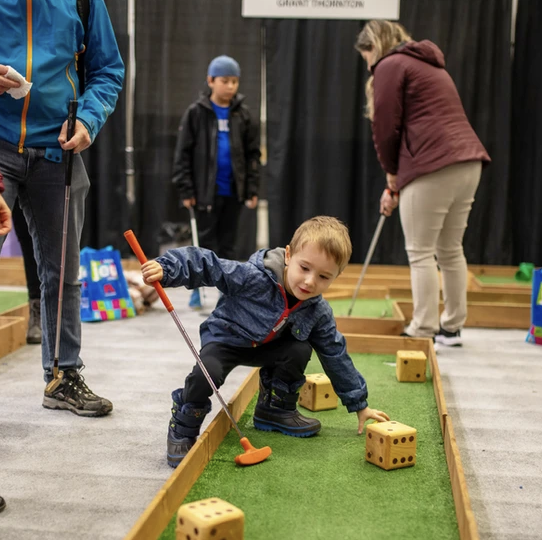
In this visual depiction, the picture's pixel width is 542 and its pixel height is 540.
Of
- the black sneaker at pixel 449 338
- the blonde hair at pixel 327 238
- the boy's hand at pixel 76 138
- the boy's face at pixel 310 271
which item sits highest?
the boy's hand at pixel 76 138

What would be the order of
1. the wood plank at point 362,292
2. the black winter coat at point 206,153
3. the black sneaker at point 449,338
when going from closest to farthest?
the black sneaker at point 449,338 < the black winter coat at point 206,153 < the wood plank at point 362,292

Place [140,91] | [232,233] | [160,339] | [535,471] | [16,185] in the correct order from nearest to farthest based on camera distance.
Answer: [535,471], [16,185], [160,339], [232,233], [140,91]

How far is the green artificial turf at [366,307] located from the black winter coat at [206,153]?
89 centimetres

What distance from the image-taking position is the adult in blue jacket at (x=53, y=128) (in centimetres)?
215

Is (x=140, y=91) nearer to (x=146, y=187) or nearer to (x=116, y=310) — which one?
(x=146, y=187)

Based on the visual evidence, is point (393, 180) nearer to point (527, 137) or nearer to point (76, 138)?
point (76, 138)

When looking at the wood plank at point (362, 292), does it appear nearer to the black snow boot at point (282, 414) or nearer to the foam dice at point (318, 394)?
the foam dice at point (318, 394)

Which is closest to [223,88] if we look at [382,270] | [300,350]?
[382,270]

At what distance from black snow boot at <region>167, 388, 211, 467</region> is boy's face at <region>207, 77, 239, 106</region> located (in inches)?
101

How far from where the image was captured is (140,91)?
19.3ft

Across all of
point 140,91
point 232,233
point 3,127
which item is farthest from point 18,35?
point 140,91

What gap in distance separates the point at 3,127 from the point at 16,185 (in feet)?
0.59

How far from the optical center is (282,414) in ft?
7.32

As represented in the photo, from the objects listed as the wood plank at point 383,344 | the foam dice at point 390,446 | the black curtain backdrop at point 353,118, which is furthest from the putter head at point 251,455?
the black curtain backdrop at point 353,118
